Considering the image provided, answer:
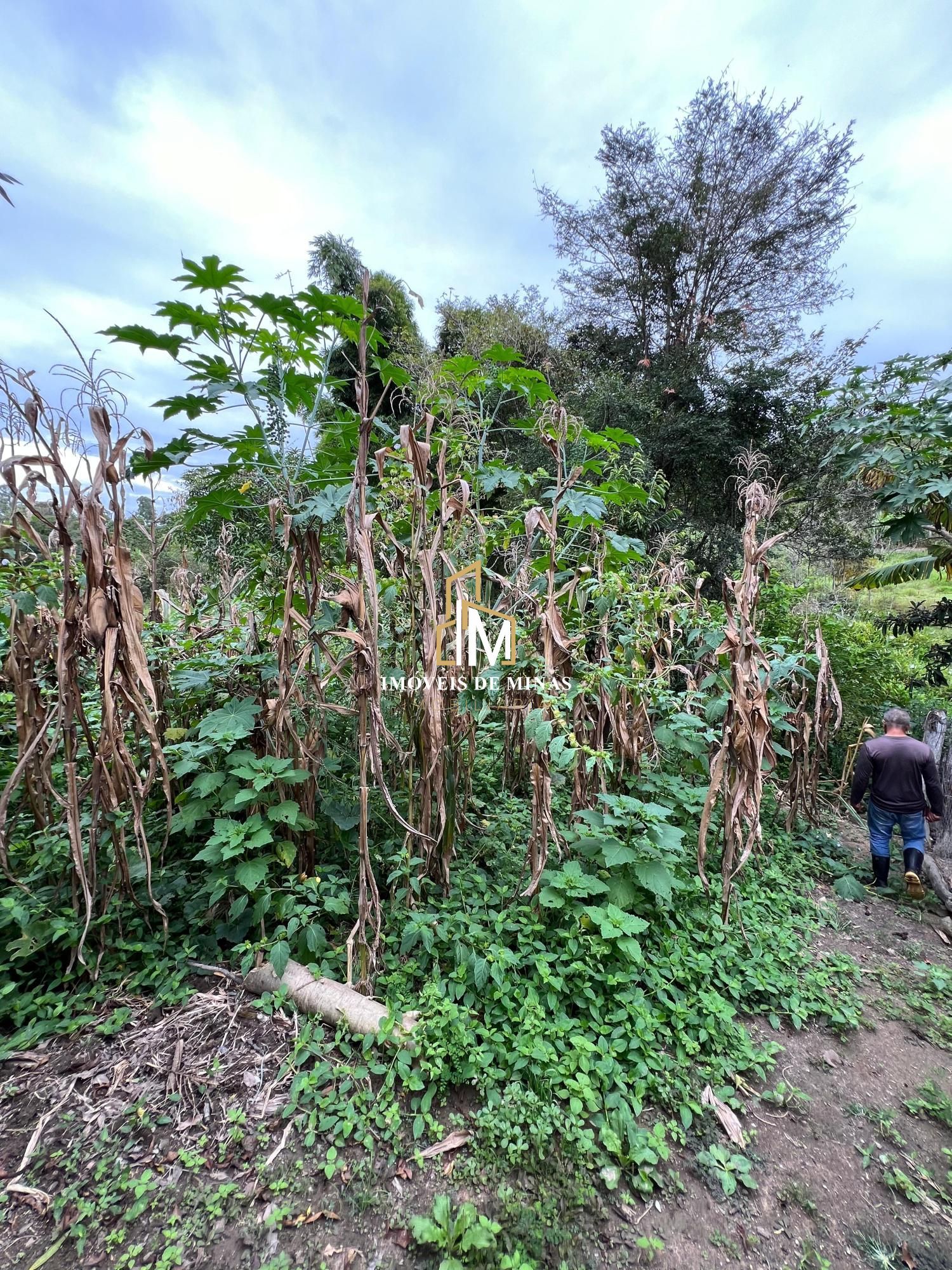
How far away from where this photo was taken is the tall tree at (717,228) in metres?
9.01

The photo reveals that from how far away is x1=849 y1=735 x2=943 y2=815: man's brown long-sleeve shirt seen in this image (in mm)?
2945

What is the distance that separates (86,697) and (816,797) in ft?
14.1

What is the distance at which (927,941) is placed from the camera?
97.7 inches

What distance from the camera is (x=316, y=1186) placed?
4.02 ft

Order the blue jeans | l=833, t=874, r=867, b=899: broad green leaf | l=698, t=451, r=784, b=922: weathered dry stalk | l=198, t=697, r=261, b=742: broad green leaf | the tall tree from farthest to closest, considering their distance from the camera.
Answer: the tall tree → the blue jeans → l=833, t=874, r=867, b=899: broad green leaf → l=698, t=451, r=784, b=922: weathered dry stalk → l=198, t=697, r=261, b=742: broad green leaf

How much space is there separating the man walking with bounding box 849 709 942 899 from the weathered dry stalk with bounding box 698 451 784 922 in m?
1.57

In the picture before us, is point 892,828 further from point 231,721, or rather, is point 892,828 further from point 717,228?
point 717,228

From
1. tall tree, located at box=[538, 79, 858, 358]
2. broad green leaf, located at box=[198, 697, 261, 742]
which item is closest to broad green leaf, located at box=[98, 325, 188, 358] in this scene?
broad green leaf, located at box=[198, 697, 261, 742]

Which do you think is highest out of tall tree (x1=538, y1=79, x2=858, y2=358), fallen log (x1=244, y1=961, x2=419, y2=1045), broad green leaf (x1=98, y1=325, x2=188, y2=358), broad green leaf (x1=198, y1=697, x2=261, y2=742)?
tall tree (x1=538, y1=79, x2=858, y2=358)

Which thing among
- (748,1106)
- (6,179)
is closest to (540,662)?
(748,1106)

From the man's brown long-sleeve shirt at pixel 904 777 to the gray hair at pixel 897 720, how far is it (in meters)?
0.07

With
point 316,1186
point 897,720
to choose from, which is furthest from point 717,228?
point 316,1186

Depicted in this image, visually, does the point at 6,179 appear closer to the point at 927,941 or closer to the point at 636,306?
the point at 927,941

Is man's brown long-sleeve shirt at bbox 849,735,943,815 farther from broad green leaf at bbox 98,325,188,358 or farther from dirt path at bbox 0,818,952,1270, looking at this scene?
broad green leaf at bbox 98,325,188,358
